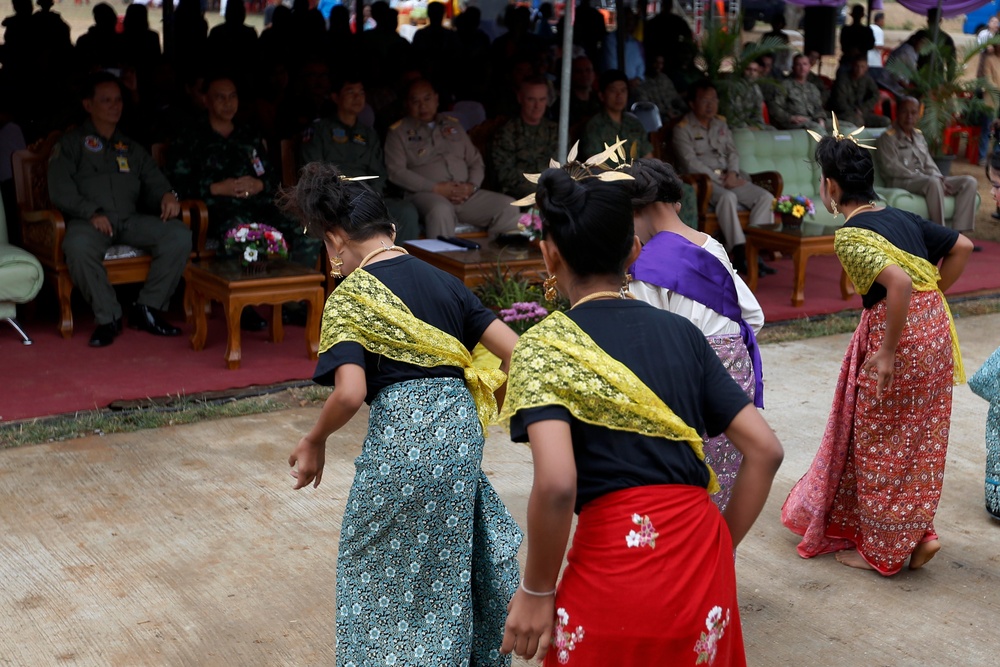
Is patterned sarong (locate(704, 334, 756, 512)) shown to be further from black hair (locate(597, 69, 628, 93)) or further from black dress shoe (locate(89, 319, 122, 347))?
black hair (locate(597, 69, 628, 93))

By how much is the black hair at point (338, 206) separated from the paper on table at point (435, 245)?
378 centimetres

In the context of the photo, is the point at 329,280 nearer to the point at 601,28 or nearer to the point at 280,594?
the point at 280,594

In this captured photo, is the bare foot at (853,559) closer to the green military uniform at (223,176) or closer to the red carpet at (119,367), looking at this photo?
the red carpet at (119,367)

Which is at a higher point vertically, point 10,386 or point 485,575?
point 485,575

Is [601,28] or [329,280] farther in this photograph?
[601,28]

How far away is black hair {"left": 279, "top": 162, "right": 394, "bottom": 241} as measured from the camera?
2.80 metres

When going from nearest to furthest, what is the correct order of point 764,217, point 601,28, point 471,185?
point 471,185 → point 764,217 → point 601,28

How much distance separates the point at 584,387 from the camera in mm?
1955

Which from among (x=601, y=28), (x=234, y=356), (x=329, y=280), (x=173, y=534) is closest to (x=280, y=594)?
(x=173, y=534)

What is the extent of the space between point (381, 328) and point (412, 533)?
1.59ft

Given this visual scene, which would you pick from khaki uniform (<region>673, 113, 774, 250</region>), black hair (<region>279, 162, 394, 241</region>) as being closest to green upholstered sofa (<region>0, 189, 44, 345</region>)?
black hair (<region>279, 162, 394, 241</region>)

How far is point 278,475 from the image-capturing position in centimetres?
467

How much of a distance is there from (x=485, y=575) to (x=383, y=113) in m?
6.42

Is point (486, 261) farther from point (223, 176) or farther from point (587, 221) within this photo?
point (587, 221)
